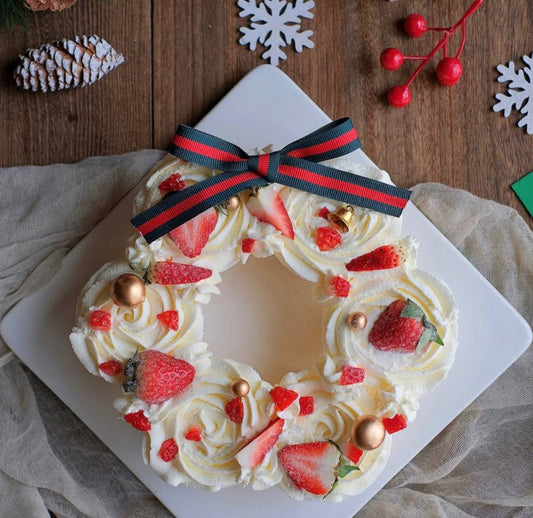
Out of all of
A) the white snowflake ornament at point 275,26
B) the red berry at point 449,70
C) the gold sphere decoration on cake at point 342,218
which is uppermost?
the white snowflake ornament at point 275,26

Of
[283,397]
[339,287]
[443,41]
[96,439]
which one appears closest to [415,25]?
[443,41]

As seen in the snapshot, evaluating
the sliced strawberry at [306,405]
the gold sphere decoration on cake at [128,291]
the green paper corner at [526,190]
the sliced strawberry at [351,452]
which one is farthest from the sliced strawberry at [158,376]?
the green paper corner at [526,190]

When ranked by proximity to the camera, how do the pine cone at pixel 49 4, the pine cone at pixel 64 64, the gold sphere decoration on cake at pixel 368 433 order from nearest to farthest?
the gold sphere decoration on cake at pixel 368 433, the pine cone at pixel 49 4, the pine cone at pixel 64 64

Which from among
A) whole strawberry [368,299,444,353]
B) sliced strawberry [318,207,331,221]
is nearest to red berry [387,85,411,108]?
sliced strawberry [318,207,331,221]

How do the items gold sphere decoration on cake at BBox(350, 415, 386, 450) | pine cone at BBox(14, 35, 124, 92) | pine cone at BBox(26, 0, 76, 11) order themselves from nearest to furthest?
1. gold sphere decoration on cake at BBox(350, 415, 386, 450)
2. pine cone at BBox(26, 0, 76, 11)
3. pine cone at BBox(14, 35, 124, 92)

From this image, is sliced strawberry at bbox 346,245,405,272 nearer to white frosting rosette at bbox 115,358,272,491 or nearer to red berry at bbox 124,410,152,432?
white frosting rosette at bbox 115,358,272,491

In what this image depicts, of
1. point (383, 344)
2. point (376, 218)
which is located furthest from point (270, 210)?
point (383, 344)

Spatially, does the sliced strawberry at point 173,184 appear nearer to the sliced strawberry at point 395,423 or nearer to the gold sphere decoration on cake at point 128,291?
the gold sphere decoration on cake at point 128,291
